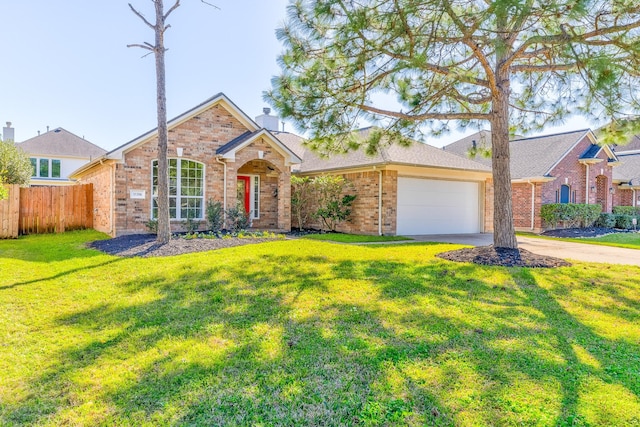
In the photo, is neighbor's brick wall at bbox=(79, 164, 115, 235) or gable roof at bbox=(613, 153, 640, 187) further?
gable roof at bbox=(613, 153, 640, 187)

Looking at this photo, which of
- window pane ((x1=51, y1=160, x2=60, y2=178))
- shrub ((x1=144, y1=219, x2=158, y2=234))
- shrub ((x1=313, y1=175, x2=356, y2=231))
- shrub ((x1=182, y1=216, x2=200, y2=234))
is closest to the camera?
shrub ((x1=144, y1=219, x2=158, y2=234))

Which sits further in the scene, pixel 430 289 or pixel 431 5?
pixel 431 5

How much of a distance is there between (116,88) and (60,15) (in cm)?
449

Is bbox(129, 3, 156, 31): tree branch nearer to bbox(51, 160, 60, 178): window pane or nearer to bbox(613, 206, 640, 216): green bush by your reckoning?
bbox(51, 160, 60, 178): window pane

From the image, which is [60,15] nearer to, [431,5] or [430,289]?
[431,5]

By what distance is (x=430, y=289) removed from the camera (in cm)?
627

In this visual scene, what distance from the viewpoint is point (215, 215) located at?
13531 mm

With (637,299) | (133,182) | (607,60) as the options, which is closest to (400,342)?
(637,299)

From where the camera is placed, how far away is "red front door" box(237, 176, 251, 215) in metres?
16.8

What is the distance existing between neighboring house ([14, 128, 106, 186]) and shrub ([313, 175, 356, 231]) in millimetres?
21217

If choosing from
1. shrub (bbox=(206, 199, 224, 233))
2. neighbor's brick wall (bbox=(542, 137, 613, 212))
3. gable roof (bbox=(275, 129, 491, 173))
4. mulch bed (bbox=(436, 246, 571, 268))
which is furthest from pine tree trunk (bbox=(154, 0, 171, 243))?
neighbor's brick wall (bbox=(542, 137, 613, 212))

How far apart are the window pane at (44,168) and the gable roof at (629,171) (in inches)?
1558

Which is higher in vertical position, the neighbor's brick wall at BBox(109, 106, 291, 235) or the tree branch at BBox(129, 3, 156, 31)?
the tree branch at BBox(129, 3, 156, 31)

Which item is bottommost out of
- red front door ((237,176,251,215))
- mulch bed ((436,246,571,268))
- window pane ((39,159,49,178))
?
mulch bed ((436,246,571,268))
